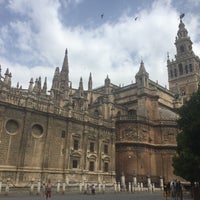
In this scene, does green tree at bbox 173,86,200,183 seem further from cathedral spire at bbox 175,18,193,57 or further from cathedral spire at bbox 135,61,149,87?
cathedral spire at bbox 175,18,193,57

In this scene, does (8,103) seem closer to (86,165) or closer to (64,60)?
(86,165)

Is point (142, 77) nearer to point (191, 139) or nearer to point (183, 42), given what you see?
point (191, 139)

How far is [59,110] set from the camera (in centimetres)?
2902

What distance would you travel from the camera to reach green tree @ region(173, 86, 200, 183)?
17.2 meters

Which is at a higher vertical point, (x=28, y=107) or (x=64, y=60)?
(x=64, y=60)

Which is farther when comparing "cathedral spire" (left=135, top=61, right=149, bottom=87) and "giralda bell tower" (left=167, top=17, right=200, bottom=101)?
"giralda bell tower" (left=167, top=17, right=200, bottom=101)

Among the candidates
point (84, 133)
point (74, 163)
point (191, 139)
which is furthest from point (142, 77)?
point (191, 139)

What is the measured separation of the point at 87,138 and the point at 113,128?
6.08 meters

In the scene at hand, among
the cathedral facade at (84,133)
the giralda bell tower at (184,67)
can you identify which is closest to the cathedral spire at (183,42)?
the giralda bell tower at (184,67)

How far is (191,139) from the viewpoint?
17469 mm

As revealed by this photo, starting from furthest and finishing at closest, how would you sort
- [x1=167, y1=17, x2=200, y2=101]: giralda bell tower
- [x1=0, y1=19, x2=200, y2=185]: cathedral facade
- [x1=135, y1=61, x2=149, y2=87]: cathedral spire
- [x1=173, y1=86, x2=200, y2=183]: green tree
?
[x1=167, y1=17, x2=200, y2=101]: giralda bell tower, [x1=135, y1=61, x2=149, y2=87]: cathedral spire, [x1=0, y1=19, x2=200, y2=185]: cathedral facade, [x1=173, y1=86, x2=200, y2=183]: green tree

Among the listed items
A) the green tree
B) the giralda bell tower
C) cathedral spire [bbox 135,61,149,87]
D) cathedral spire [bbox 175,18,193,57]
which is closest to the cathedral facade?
cathedral spire [bbox 135,61,149,87]

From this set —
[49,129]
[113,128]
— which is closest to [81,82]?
[113,128]

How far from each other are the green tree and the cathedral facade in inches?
510
